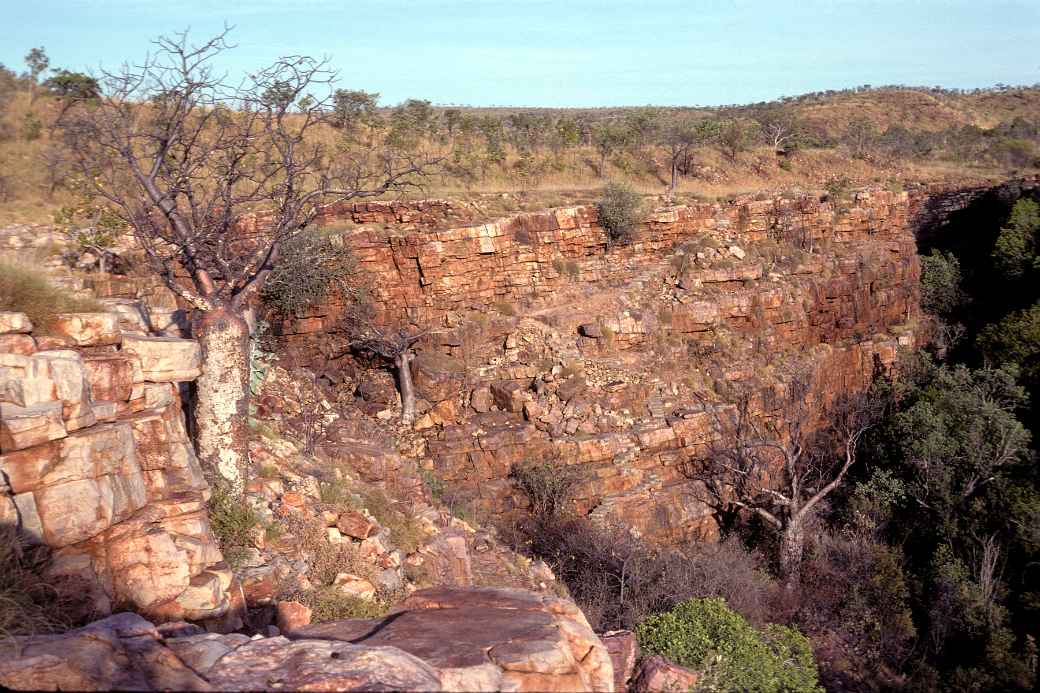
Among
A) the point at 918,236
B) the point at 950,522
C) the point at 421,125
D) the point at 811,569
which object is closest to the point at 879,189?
the point at 918,236

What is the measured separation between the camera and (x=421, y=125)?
28.6 metres

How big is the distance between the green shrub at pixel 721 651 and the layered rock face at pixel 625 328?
273 inches

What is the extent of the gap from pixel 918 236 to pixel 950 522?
13276 millimetres

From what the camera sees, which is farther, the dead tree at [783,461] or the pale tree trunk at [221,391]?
the dead tree at [783,461]

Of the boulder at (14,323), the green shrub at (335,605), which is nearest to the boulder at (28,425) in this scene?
the boulder at (14,323)

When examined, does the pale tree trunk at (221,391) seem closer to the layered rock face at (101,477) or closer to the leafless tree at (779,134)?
the layered rock face at (101,477)

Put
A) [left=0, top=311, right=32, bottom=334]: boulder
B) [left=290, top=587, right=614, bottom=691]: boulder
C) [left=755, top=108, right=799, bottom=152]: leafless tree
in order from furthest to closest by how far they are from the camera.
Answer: [left=755, top=108, right=799, bottom=152]: leafless tree
[left=0, top=311, right=32, bottom=334]: boulder
[left=290, top=587, right=614, bottom=691]: boulder

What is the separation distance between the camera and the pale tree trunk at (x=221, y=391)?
6562mm

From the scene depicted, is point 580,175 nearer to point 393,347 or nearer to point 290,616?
point 393,347

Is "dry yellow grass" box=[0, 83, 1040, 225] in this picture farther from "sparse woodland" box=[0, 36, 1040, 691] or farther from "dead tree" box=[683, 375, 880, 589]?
"dead tree" box=[683, 375, 880, 589]

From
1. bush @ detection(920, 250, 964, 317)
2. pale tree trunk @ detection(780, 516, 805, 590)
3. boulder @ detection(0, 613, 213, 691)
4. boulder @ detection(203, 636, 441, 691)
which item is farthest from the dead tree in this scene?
boulder @ detection(0, 613, 213, 691)

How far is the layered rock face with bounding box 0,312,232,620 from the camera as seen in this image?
453 cm

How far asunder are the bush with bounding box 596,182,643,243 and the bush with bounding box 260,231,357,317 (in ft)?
23.6

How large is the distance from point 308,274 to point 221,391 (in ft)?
29.3
